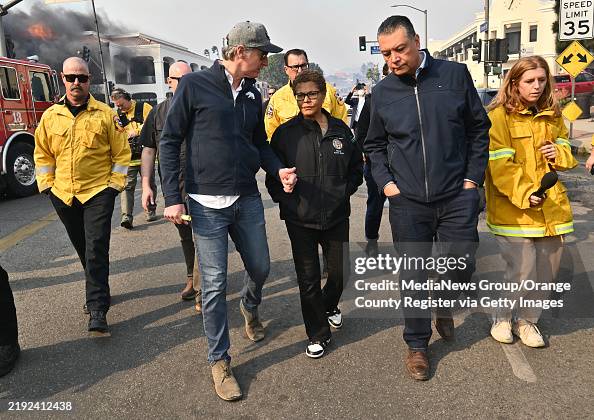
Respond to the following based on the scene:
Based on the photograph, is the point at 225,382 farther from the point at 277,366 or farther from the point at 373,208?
the point at 373,208

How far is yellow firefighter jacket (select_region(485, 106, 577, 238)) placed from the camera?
9.93 feet

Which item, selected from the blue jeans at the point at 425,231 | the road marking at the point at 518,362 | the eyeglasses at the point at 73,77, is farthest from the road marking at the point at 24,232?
the road marking at the point at 518,362

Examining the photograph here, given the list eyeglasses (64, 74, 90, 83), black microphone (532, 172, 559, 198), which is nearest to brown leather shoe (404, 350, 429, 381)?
black microphone (532, 172, 559, 198)

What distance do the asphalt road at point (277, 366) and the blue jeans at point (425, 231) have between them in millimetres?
288

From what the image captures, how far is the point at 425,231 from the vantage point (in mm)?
2910

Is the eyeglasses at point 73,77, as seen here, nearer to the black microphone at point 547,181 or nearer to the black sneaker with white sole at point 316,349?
the black sneaker with white sole at point 316,349

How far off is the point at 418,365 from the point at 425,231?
0.78 meters

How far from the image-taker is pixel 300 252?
10.1 feet

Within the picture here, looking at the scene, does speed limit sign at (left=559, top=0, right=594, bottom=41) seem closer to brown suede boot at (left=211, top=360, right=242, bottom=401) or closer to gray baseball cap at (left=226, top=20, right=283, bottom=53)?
gray baseball cap at (left=226, top=20, right=283, bottom=53)

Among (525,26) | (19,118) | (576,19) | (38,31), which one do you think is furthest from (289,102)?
(525,26)

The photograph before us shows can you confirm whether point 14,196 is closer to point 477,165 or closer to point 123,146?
point 123,146

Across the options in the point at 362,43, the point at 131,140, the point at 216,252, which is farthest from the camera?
the point at 362,43

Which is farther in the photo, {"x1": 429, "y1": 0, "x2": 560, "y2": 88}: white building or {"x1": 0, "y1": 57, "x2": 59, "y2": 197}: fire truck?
{"x1": 429, "y1": 0, "x2": 560, "y2": 88}: white building

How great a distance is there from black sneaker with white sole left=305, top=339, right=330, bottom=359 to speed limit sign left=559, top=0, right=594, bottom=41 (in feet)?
32.8
